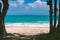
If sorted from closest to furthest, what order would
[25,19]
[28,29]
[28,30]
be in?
[28,30], [28,29], [25,19]

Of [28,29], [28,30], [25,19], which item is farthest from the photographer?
[25,19]

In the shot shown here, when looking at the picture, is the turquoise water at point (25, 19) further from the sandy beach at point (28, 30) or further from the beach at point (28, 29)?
the sandy beach at point (28, 30)

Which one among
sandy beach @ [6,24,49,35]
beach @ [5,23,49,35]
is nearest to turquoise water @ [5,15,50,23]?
beach @ [5,23,49,35]

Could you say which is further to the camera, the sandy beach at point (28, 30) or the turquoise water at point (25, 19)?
the turquoise water at point (25, 19)

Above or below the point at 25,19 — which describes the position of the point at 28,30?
above

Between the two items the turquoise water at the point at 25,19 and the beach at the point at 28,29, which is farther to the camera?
the turquoise water at the point at 25,19

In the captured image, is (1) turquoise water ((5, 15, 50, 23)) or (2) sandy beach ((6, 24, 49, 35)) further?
(1) turquoise water ((5, 15, 50, 23))

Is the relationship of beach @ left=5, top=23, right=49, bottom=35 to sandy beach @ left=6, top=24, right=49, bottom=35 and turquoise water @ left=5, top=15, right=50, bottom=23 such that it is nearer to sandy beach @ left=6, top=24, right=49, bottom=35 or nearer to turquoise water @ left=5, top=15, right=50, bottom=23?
sandy beach @ left=6, top=24, right=49, bottom=35

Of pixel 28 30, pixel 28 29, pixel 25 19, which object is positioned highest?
pixel 28 30

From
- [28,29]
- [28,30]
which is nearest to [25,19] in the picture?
[28,29]

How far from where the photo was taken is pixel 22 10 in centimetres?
2547

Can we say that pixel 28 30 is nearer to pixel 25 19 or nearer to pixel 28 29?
pixel 28 29

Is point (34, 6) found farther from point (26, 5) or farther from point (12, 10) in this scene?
point (12, 10)

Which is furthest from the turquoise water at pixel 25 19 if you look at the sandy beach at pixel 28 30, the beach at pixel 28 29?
the sandy beach at pixel 28 30
